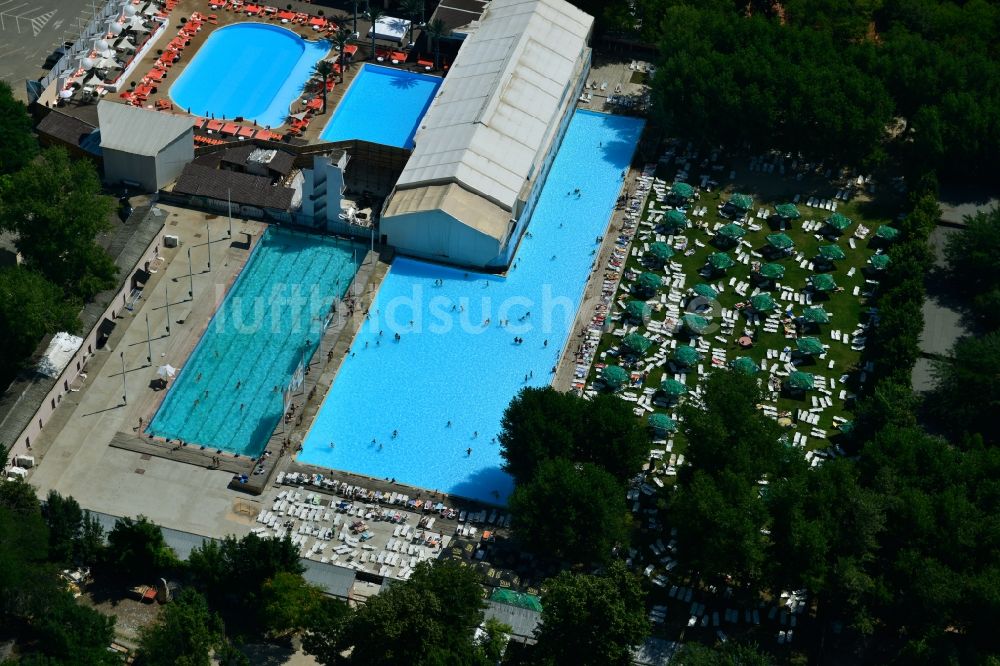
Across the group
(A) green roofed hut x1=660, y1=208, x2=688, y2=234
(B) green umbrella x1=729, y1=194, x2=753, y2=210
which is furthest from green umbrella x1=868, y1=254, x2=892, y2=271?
(A) green roofed hut x1=660, y1=208, x2=688, y2=234

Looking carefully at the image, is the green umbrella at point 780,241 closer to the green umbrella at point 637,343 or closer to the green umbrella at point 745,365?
the green umbrella at point 745,365

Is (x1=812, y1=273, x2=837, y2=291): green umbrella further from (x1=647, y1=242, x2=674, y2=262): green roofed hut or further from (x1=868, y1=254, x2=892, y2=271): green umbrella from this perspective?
(x1=647, y1=242, x2=674, y2=262): green roofed hut

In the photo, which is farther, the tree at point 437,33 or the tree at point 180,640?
the tree at point 437,33

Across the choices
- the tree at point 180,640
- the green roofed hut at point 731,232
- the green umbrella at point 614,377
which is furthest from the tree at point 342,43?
the tree at point 180,640

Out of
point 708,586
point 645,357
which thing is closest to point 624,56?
point 645,357

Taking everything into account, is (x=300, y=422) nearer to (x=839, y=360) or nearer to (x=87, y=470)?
(x=87, y=470)
